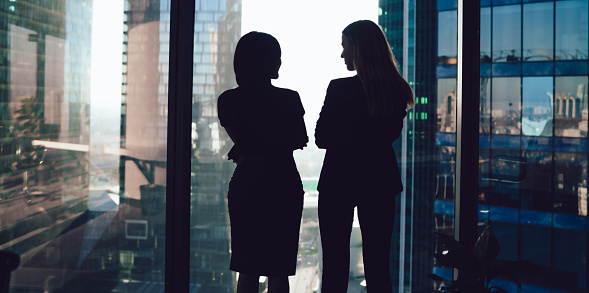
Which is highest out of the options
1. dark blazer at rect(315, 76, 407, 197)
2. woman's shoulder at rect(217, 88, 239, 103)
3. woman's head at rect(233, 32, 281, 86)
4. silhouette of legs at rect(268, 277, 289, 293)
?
woman's head at rect(233, 32, 281, 86)

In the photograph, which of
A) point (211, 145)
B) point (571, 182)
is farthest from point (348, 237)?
point (571, 182)

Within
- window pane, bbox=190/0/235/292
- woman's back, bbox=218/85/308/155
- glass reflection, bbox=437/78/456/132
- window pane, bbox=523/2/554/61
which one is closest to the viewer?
woman's back, bbox=218/85/308/155

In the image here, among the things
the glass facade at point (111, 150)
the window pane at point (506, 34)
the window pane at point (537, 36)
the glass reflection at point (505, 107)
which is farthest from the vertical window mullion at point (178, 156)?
the window pane at point (537, 36)

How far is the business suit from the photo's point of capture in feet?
5.01

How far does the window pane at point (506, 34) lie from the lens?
3.54m

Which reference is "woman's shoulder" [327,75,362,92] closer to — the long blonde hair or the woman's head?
the long blonde hair

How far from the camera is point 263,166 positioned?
4.85ft

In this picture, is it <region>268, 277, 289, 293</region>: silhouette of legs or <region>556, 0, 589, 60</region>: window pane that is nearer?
<region>268, 277, 289, 293</region>: silhouette of legs

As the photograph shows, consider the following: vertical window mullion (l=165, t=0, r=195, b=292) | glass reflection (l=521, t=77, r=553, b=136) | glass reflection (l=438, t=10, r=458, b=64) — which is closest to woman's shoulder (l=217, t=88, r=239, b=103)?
vertical window mullion (l=165, t=0, r=195, b=292)

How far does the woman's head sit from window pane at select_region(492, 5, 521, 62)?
8.12 feet

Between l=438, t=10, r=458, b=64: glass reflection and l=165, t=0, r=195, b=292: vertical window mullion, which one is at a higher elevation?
l=438, t=10, r=458, b=64: glass reflection

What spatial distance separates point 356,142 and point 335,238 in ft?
1.27

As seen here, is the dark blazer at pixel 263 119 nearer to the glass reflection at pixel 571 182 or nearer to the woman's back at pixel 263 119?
the woman's back at pixel 263 119

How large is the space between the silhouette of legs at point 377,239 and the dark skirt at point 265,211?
0.28m
